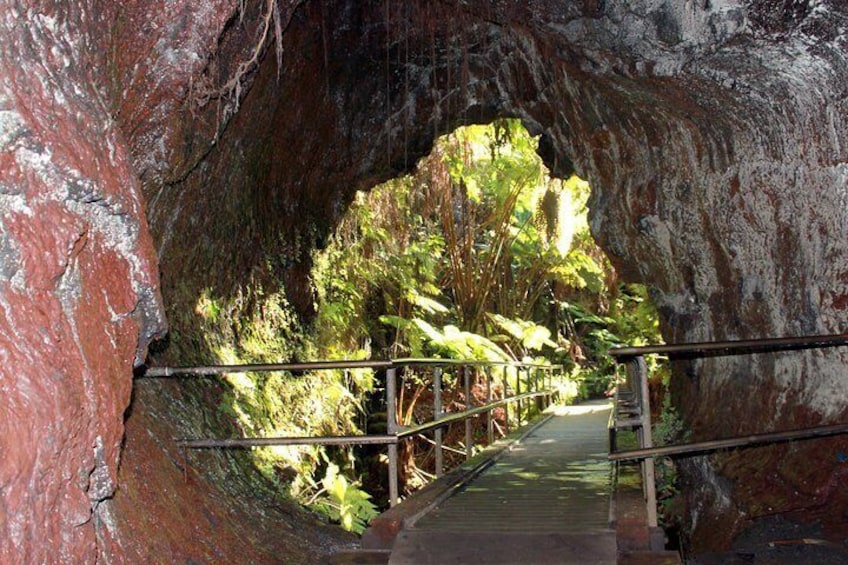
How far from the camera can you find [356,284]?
12836mm

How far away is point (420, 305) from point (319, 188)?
437cm

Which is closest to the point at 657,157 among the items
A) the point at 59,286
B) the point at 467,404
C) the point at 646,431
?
the point at 467,404

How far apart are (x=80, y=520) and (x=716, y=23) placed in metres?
5.56

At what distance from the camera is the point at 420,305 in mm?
15008

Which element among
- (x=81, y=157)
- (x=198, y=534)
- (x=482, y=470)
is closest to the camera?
(x=81, y=157)

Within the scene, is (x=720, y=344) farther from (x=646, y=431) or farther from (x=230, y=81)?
(x=230, y=81)

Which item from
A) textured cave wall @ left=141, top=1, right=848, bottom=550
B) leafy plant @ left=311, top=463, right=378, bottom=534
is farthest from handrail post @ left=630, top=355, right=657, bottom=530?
leafy plant @ left=311, top=463, right=378, bottom=534

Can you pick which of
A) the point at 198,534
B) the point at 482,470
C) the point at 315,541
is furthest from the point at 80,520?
the point at 482,470

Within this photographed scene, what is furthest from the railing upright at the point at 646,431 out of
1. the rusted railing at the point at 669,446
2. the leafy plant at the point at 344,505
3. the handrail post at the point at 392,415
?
the leafy plant at the point at 344,505

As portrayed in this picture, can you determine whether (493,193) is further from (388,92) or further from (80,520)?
(80,520)

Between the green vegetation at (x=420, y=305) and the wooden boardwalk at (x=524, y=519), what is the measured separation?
5.62ft

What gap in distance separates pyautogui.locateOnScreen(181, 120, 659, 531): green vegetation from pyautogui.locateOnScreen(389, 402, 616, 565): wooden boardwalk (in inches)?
67.4

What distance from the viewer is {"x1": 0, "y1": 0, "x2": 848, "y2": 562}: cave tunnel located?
326 centimetres

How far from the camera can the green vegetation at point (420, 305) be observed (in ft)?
28.8
